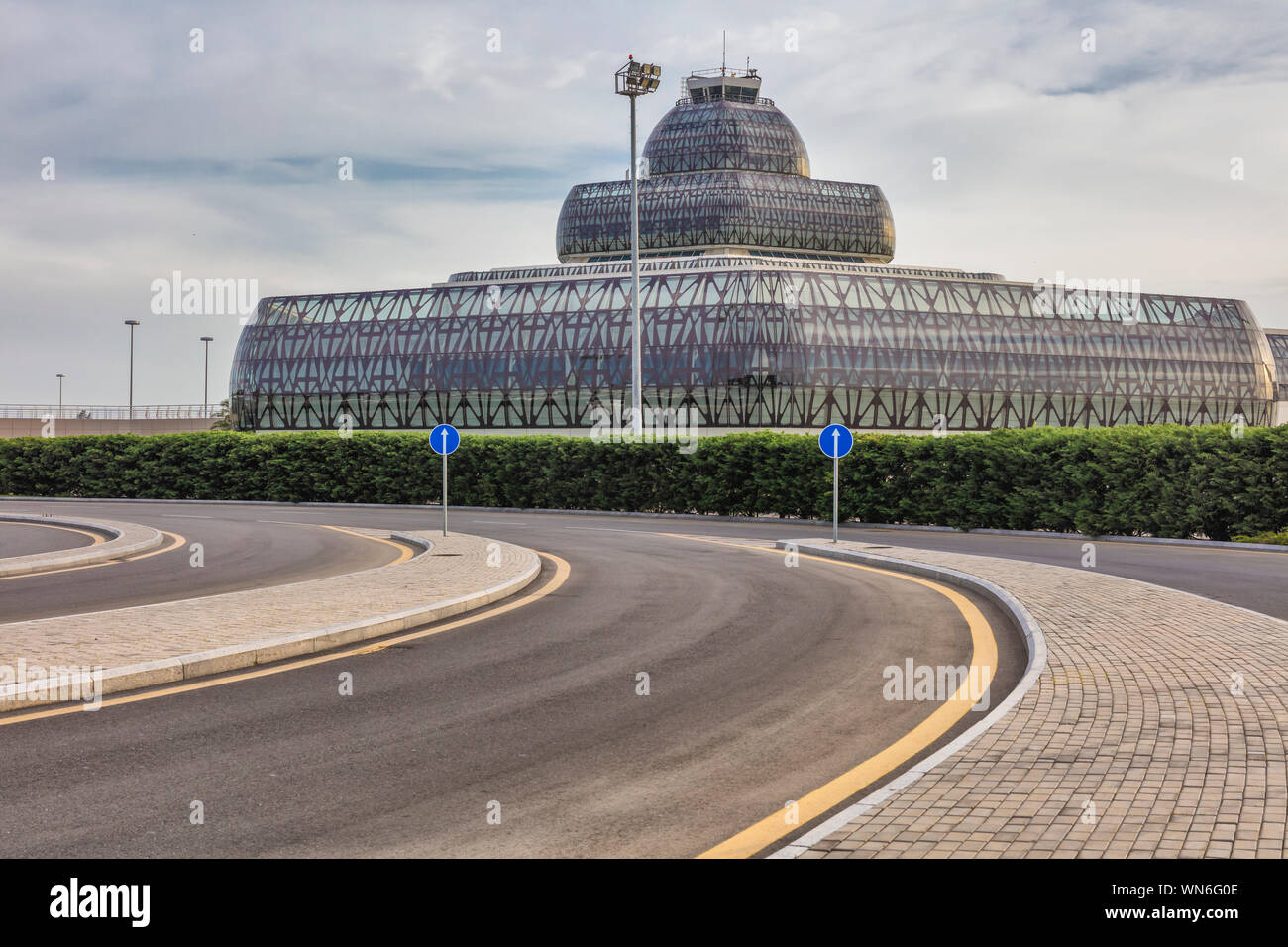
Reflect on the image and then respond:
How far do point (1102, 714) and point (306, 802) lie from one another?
495 cm

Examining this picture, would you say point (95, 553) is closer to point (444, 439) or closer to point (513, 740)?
point (444, 439)

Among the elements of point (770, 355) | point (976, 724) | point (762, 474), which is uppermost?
point (770, 355)

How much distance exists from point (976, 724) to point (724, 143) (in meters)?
96.7

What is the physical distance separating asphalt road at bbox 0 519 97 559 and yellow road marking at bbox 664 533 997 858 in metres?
17.6

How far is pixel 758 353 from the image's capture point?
219 ft

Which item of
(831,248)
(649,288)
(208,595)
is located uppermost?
(831,248)

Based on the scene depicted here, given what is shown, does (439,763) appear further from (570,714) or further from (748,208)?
(748,208)

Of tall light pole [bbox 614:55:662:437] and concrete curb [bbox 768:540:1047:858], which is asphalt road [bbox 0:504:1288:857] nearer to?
concrete curb [bbox 768:540:1047:858]

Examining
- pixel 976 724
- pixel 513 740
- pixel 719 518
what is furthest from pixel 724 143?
pixel 513 740

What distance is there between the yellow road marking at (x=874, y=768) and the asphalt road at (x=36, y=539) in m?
17.6

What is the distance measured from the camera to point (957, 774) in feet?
20.1

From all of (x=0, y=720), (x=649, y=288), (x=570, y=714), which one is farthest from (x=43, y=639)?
(x=649, y=288)

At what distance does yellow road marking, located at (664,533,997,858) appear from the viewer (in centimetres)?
528

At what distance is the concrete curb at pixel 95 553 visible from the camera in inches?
725
